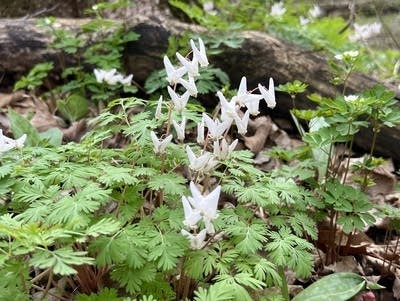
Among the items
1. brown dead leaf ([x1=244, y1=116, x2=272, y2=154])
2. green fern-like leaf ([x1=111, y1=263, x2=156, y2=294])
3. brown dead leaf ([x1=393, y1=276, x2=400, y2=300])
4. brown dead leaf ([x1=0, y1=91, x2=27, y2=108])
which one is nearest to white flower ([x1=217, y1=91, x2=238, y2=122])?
green fern-like leaf ([x1=111, y1=263, x2=156, y2=294])

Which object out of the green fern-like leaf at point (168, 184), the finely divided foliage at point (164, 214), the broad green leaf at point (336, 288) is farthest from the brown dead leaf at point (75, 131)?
the broad green leaf at point (336, 288)

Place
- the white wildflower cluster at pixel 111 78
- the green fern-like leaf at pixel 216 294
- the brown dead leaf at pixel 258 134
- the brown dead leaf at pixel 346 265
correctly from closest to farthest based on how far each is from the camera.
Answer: the green fern-like leaf at pixel 216 294 < the brown dead leaf at pixel 346 265 < the brown dead leaf at pixel 258 134 < the white wildflower cluster at pixel 111 78

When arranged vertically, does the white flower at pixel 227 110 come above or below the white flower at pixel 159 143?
above

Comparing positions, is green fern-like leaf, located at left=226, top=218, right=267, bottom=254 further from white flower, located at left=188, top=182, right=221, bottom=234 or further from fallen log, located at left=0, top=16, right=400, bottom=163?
fallen log, located at left=0, top=16, right=400, bottom=163

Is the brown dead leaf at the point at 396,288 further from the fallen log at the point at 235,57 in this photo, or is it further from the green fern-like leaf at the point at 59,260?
the green fern-like leaf at the point at 59,260

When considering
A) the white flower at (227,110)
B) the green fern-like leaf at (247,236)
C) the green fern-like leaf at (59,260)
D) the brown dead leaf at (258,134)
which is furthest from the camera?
the brown dead leaf at (258,134)

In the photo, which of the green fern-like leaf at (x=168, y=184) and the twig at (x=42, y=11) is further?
the twig at (x=42, y=11)
